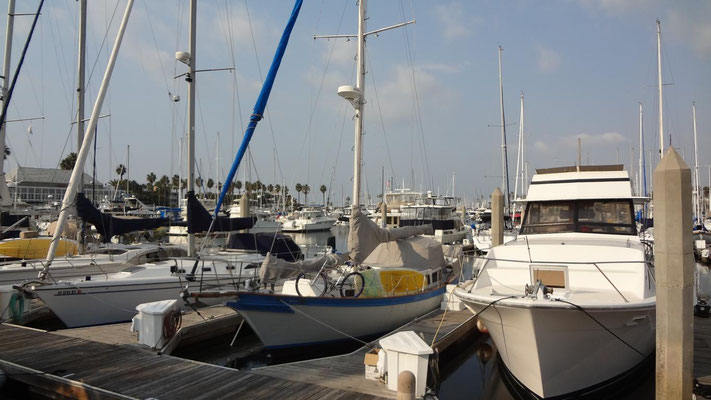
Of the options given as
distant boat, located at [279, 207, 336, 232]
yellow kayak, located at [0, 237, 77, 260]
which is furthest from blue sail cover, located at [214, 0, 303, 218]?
distant boat, located at [279, 207, 336, 232]

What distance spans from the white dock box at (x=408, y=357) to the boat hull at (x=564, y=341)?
138cm

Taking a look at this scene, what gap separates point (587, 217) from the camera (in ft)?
34.4

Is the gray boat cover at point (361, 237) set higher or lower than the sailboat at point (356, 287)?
higher

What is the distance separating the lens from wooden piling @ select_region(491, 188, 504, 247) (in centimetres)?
1828

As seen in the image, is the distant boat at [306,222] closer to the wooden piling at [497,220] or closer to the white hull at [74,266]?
the white hull at [74,266]

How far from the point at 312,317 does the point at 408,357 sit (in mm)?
3813

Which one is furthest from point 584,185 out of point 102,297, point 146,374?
point 102,297

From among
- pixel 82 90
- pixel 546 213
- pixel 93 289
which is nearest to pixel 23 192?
pixel 82 90

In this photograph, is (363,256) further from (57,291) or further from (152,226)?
(152,226)

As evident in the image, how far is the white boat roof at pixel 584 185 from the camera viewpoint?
10328mm

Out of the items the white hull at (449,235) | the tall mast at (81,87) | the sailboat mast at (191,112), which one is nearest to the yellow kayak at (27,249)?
the tall mast at (81,87)

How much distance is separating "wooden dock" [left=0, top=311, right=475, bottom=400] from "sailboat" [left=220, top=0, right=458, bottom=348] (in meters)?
1.48

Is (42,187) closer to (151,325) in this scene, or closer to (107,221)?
(107,221)

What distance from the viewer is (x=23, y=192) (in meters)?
61.6
